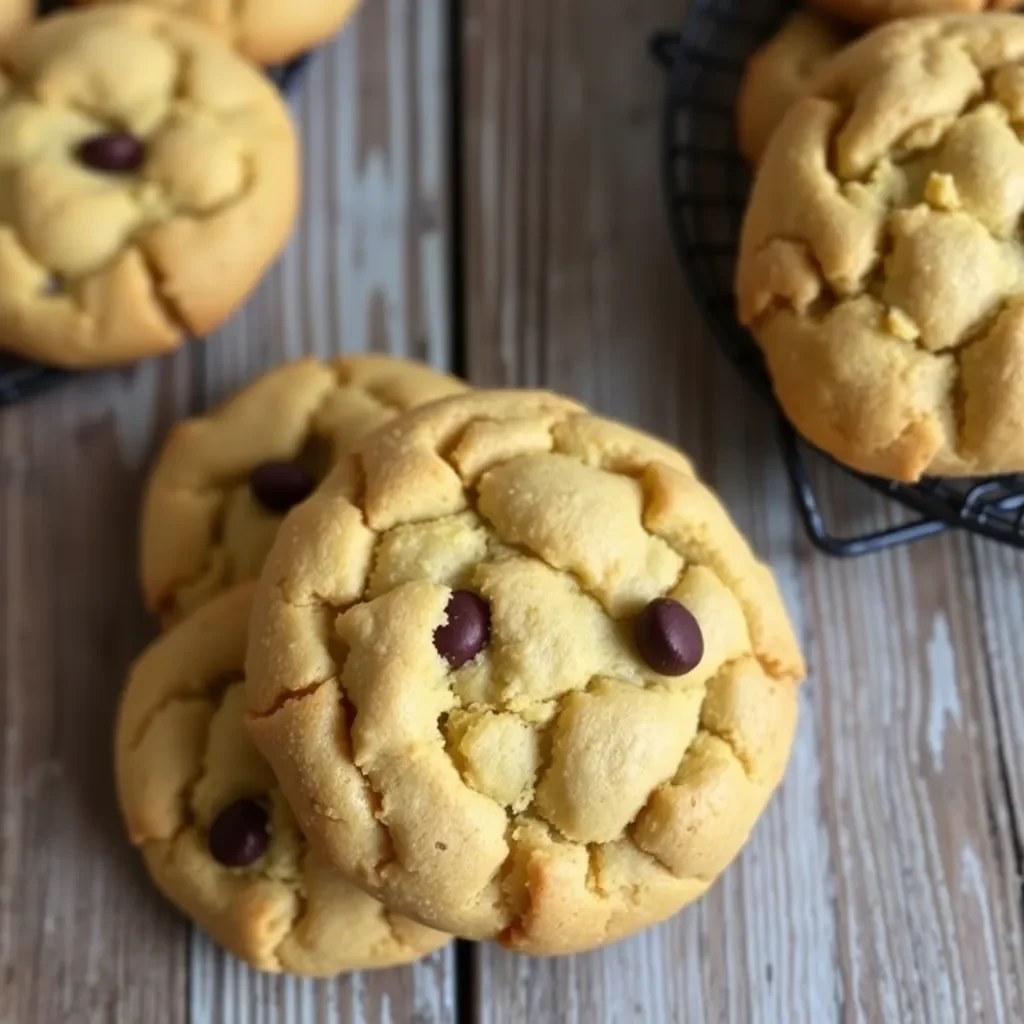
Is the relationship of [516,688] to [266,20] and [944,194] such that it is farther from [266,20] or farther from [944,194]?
[266,20]

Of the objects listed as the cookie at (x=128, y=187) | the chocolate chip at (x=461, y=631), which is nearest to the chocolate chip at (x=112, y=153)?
the cookie at (x=128, y=187)

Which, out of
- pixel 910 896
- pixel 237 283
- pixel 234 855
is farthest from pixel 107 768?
pixel 910 896

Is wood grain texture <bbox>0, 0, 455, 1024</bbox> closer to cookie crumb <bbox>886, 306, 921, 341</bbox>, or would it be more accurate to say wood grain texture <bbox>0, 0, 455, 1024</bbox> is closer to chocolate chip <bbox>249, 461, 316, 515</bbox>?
chocolate chip <bbox>249, 461, 316, 515</bbox>

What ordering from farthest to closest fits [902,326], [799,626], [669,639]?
1. [799,626]
2. [902,326]
3. [669,639]

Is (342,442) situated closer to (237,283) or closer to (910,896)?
(237,283)

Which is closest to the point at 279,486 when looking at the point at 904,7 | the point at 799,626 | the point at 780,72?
the point at 799,626

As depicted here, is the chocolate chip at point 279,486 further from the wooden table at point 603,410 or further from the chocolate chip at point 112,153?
the chocolate chip at point 112,153

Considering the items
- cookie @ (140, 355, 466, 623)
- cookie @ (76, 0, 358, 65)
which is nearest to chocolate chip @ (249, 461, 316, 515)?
cookie @ (140, 355, 466, 623)
